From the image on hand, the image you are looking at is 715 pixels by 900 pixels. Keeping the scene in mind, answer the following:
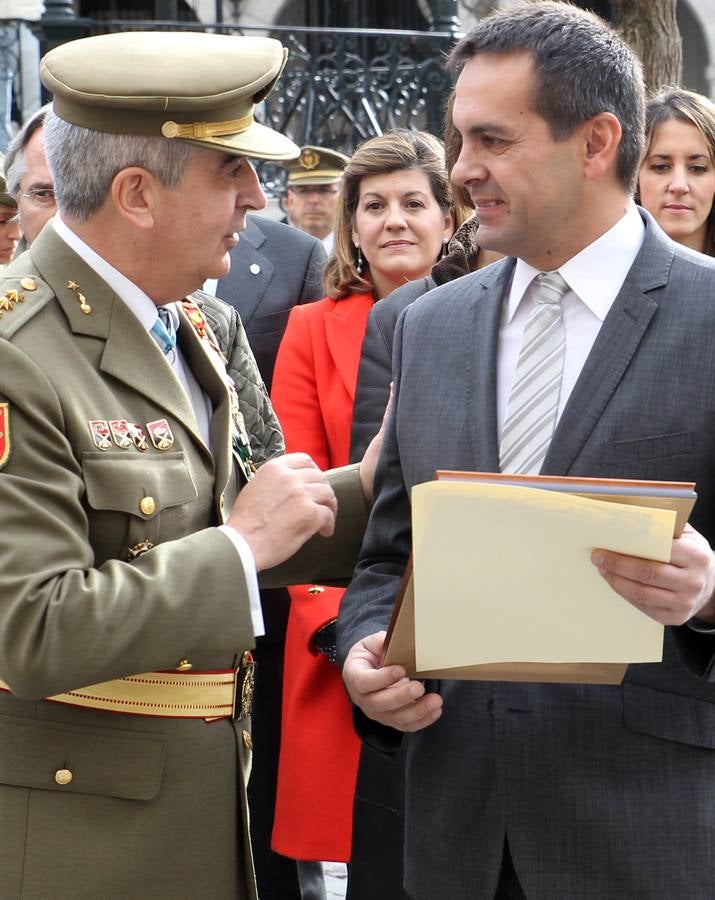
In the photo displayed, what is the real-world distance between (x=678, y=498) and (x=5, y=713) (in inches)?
46.3

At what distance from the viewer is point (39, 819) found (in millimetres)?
2342

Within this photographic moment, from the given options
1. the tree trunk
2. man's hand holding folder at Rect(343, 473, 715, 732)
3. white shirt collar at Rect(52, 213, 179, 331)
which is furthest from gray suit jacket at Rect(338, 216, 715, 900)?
the tree trunk

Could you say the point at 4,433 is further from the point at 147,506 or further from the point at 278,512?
the point at 278,512

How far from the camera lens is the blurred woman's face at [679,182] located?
4.52 metres

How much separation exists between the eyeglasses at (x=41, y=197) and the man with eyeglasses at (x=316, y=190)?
441 cm

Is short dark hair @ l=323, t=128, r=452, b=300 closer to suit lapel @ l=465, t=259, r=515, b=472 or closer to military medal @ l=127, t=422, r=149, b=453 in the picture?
suit lapel @ l=465, t=259, r=515, b=472

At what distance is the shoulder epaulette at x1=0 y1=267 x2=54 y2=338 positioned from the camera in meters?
2.31

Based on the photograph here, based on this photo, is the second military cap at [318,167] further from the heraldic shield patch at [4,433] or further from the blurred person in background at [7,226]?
the heraldic shield patch at [4,433]

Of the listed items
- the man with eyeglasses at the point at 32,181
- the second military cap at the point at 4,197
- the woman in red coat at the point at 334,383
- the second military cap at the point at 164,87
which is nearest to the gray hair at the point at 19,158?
the man with eyeglasses at the point at 32,181

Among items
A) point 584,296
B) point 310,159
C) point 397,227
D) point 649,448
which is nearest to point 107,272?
point 584,296

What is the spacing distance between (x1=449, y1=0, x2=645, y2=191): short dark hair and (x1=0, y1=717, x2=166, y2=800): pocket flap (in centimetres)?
134

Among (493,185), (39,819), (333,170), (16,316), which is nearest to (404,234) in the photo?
(493,185)

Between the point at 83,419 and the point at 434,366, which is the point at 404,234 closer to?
the point at 434,366

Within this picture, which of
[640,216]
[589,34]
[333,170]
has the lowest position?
[333,170]
